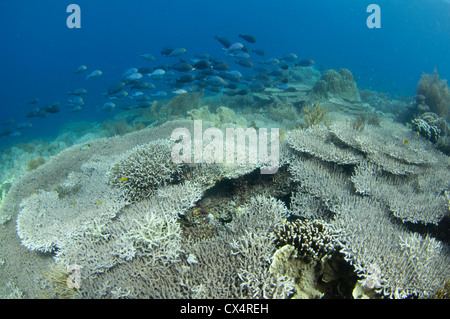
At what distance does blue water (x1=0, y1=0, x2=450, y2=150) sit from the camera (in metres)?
104

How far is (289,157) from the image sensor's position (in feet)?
14.2

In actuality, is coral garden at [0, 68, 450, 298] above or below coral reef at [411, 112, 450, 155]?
below

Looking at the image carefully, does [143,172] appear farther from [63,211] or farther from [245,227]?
[245,227]

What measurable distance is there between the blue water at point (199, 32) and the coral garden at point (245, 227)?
10926 cm

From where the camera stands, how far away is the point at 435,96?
12.1 m

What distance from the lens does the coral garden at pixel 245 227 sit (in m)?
2.46

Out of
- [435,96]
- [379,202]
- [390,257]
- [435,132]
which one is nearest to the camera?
[390,257]

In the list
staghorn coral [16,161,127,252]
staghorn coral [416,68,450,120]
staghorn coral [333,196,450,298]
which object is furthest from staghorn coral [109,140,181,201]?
staghorn coral [416,68,450,120]

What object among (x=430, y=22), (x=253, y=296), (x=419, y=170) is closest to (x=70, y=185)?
(x=253, y=296)

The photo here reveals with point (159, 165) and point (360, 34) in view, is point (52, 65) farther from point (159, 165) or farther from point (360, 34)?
point (360, 34)

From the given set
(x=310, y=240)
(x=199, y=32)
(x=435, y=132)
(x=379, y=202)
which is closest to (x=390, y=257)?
(x=310, y=240)

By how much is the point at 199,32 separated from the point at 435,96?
133844mm

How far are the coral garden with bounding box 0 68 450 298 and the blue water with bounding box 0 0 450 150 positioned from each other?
109256 mm

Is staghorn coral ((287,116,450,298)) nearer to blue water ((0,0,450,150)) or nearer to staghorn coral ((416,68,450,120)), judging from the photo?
staghorn coral ((416,68,450,120))
